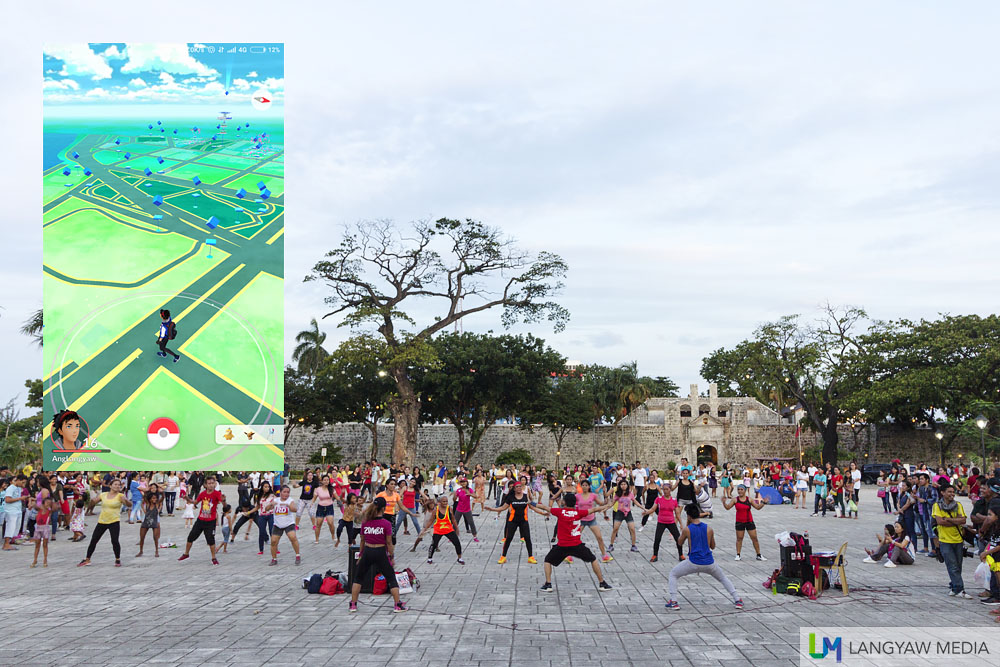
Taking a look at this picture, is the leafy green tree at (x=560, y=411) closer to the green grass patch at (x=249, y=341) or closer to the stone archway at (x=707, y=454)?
the stone archway at (x=707, y=454)

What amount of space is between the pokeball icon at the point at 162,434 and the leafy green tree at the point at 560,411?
32.4m

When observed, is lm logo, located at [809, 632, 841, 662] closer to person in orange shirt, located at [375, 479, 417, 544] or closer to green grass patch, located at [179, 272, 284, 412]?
person in orange shirt, located at [375, 479, 417, 544]

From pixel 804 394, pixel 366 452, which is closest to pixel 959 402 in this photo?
pixel 804 394

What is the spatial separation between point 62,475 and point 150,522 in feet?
41.1

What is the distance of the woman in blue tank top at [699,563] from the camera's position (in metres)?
9.46

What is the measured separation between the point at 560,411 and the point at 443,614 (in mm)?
44299

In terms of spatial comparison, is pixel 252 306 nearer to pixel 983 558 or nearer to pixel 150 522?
pixel 150 522

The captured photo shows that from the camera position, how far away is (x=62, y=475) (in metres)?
24.8

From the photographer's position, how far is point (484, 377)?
49125 mm

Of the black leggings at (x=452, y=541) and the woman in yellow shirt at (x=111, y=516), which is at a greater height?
the woman in yellow shirt at (x=111, y=516)

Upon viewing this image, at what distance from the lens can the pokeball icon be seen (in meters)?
20.6

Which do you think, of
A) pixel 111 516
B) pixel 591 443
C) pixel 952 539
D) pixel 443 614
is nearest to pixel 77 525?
pixel 111 516

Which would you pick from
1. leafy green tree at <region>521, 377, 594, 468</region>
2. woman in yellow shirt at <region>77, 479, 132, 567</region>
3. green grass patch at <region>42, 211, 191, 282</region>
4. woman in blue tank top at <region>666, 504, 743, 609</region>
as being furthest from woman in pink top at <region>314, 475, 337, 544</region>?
leafy green tree at <region>521, 377, 594, 468</region>

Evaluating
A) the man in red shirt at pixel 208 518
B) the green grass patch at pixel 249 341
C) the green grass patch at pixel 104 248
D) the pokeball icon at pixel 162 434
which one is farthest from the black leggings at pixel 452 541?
the green grass patch at pixel 104 248
